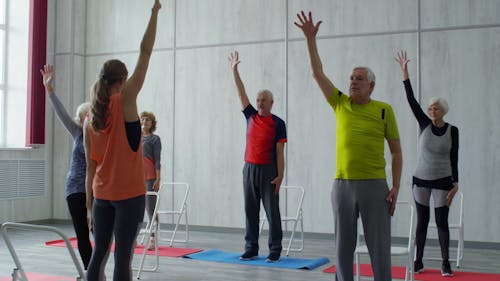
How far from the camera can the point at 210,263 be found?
530 centimetres

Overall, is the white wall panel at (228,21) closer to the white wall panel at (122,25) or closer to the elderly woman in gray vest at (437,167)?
the white wall panel at (122,25)

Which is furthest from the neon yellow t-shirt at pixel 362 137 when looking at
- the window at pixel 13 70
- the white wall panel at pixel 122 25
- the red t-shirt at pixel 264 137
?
the window at pixel 13 70

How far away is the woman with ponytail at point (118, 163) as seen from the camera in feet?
8.34

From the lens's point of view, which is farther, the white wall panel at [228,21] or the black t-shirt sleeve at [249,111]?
the white wall panel at [228,21]

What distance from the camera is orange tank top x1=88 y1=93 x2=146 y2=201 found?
255cm

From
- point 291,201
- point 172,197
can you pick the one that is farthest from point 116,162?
point 172,197

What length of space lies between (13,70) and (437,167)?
614cm

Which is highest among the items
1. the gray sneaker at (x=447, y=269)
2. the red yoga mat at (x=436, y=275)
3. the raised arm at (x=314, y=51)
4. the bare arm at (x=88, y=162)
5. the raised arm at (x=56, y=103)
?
the raised arm at (x=314, y=51)

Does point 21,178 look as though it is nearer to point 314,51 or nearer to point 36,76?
point 36,76

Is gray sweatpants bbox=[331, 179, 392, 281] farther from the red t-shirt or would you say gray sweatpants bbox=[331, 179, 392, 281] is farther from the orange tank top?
the red t-shirt

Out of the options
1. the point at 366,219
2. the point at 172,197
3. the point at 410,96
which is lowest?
the point at 172,197

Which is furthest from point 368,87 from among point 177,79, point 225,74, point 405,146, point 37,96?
point 37,96

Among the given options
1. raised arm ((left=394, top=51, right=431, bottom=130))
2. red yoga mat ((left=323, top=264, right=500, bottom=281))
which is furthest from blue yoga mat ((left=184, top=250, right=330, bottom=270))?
raised arm ((left=394, top=51, right=431, bottom=130))

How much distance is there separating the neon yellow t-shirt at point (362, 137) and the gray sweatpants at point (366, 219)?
2.3 inches
